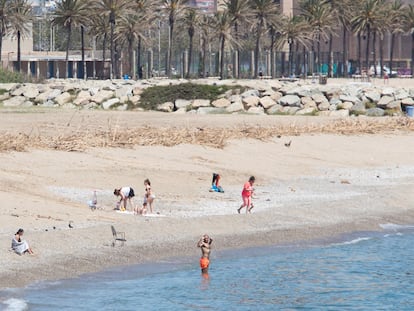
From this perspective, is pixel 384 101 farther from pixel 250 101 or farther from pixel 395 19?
pixel 395 19

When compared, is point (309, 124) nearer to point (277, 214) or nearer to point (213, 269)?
point (277, 214)

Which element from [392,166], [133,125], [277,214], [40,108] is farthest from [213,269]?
[40,108]

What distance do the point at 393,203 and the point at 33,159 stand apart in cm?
888

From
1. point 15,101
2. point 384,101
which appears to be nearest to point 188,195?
point 384,101

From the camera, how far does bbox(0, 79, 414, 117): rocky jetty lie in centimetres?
5481

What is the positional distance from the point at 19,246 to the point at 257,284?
4.13 metres

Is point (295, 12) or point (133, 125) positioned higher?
point (295, 12)

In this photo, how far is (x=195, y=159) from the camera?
33.6 metres

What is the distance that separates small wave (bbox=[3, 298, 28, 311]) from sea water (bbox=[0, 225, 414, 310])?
0.01 m

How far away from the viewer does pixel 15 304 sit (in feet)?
57.9

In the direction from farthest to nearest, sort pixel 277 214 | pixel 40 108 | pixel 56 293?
1. pixel 40 108
2. pixel 277 214
3. pixel 56 293

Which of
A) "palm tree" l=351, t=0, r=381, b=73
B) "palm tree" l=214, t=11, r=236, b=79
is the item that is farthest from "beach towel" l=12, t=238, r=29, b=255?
"palm tree" l=351, t=0, r=381, b=73

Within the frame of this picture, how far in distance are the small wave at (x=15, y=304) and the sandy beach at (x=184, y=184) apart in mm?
1012

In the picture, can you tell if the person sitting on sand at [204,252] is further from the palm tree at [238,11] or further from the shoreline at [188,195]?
the palm tree at [238,11]
